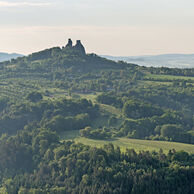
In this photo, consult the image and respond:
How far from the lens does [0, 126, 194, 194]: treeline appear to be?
96500 mm

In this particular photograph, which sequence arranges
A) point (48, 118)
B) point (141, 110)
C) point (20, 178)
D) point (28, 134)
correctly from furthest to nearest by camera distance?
1. point (141, 110)
2. point (48, 118)
3. point (28, 134)
4. point (20, 178)

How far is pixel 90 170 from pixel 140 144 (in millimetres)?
28482

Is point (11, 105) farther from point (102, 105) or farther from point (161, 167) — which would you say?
point (161, 167)

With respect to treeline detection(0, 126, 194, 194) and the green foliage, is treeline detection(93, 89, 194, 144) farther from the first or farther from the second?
the green foliage

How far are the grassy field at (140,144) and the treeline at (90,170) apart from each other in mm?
7535

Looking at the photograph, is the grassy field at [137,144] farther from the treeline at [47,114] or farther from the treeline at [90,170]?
the treeline at [47,114]

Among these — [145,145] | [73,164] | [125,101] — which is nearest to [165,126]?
[145,145]

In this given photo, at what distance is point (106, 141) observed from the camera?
13275 centimetres

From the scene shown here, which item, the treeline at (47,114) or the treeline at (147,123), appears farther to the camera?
the treeline at (47,114)

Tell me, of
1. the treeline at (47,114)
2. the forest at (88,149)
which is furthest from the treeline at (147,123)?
the treeline at (47,114)

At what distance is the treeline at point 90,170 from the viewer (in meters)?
96.5

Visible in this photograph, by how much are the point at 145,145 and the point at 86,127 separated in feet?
80.1

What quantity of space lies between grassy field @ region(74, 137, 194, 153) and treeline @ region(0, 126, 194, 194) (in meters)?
7.54

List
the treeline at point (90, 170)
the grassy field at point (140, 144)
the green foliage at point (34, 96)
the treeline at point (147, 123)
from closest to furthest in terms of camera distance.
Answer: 1. the treeline at point (90, 170)
2. the grassy field at point (140, 144)
3. the treeline at point (147, 123)
4. the green foliage at point (34, 96)
